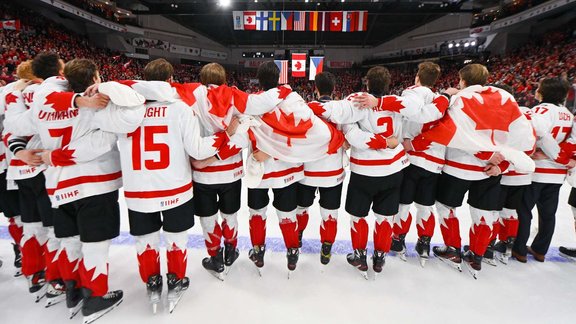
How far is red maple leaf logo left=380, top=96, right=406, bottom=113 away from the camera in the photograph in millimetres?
1984

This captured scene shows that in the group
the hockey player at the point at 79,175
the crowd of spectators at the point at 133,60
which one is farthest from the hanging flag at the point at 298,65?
the hockey player at the point at 79,175

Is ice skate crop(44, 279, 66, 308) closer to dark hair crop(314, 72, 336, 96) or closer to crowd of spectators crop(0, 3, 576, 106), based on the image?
dark hair crop(314, 72, 336, 96)

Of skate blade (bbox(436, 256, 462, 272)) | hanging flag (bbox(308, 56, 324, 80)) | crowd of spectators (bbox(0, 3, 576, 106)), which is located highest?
crowd of spectators (bbox(0, 3, 576, 106))

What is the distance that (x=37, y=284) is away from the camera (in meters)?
2.06

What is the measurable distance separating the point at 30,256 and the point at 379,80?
2.79 m

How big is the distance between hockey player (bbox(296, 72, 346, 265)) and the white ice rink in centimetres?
35

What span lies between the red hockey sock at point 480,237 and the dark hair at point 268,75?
6.41 ft

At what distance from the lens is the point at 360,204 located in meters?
2.22

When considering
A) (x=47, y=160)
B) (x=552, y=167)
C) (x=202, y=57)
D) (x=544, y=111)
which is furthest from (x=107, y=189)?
(x=202, y=57)

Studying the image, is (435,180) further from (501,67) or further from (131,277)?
(501,67)

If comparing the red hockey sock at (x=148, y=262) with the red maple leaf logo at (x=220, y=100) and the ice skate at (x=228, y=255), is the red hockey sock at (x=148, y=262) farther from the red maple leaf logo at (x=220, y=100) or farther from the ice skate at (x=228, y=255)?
the red maple leaf logo at (x=220, y=100)

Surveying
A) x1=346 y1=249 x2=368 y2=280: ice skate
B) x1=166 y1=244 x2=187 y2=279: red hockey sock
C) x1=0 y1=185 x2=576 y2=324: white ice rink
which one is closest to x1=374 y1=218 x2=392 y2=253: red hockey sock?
x1=346 y1=249 x2=368 y2=280: ice skate

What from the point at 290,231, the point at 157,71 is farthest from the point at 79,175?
the point at 290,231

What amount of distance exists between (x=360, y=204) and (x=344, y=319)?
797mm
